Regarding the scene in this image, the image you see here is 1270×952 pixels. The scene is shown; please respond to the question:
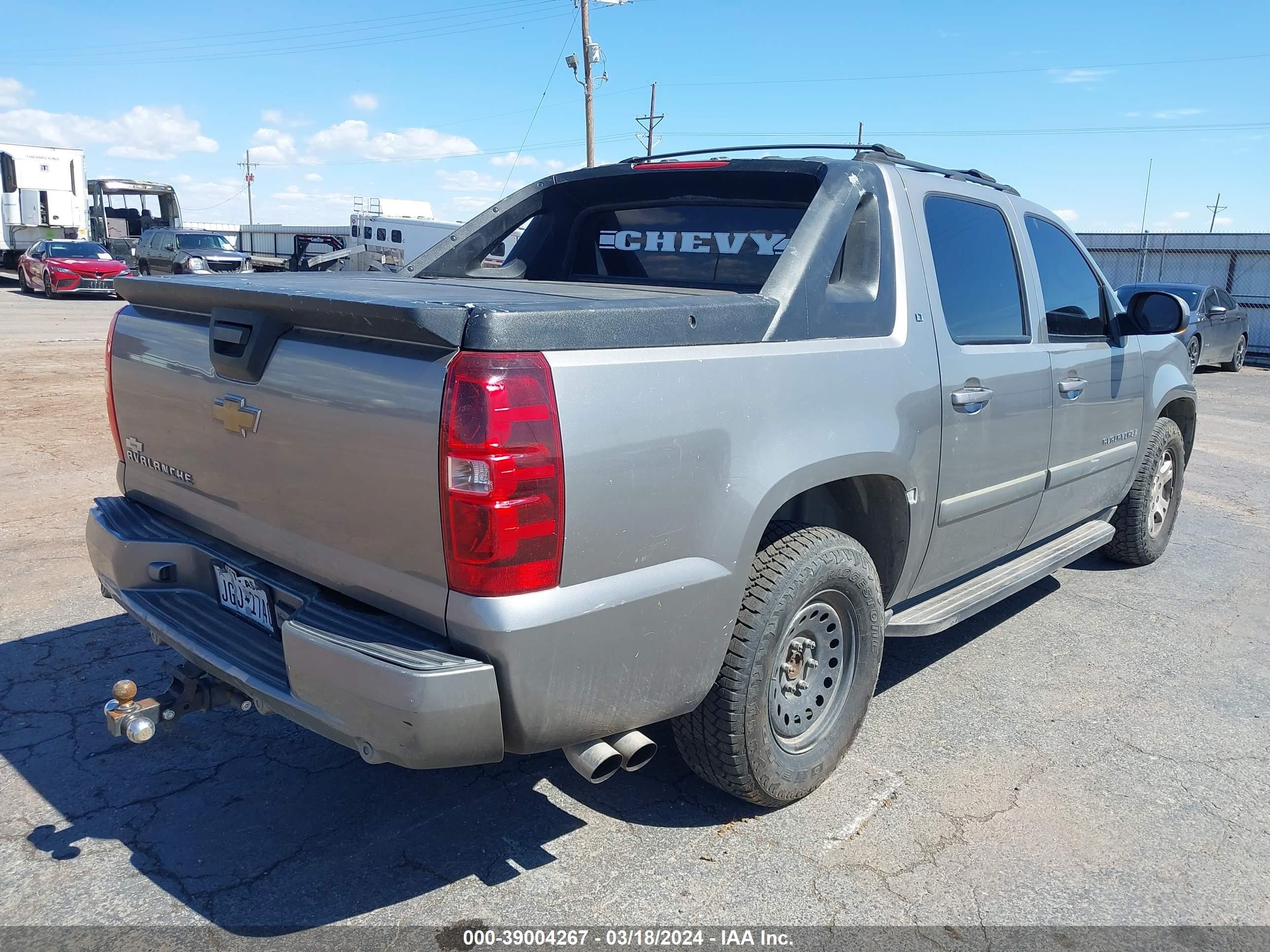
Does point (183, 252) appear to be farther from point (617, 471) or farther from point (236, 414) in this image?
point (617, 471)

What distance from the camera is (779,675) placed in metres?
3.05

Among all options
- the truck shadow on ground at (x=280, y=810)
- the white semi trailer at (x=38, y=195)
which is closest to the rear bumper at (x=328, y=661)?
the truck shadow on ground at (x=280, y=810)

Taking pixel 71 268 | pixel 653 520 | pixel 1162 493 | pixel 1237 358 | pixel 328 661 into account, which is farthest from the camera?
pixel 71 268

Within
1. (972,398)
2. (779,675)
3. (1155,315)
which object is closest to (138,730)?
(779,675)

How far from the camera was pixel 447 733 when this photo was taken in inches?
89.6

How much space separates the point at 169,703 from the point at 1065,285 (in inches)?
157

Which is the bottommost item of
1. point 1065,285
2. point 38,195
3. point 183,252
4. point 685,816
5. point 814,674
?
point 685,816

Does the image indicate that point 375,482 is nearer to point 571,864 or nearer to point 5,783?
point 571,864

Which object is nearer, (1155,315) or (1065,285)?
(1065,285)

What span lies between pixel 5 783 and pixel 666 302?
2639mm

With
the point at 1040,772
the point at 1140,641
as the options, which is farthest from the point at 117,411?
the point at 1140,641

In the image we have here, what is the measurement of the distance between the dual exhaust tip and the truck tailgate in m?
0.55

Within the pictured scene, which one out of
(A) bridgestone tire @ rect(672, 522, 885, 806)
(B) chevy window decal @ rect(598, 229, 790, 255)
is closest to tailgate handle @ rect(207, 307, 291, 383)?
(A) bridgestone tire @ rect(672, 522, 885, 806)

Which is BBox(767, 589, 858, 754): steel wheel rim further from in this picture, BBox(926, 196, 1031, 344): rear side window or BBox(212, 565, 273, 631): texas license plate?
BBox(212, 565, 273, 631): texas license plate
